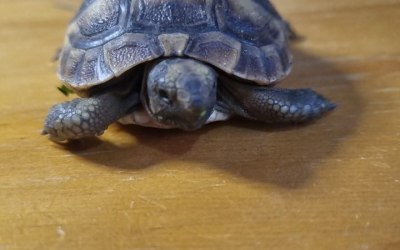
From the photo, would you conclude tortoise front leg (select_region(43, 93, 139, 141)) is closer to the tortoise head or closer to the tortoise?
the tortoise

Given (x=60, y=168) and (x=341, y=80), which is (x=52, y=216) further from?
(x=341, y=80)

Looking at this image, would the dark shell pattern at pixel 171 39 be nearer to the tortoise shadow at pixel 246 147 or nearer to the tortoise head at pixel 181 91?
the tortoise head at pixel 181 91

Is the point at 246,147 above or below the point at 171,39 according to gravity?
below

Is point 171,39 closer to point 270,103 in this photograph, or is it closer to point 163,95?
point 163,95

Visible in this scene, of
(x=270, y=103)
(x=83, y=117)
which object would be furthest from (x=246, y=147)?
(x=83, y=117)

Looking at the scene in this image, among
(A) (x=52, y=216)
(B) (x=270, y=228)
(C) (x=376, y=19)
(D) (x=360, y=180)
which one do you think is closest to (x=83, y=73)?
(A) (x=52, y=216)

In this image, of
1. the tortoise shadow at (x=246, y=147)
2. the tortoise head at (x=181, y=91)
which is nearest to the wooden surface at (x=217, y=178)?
the tortoise shadow at (x=246, y=147)

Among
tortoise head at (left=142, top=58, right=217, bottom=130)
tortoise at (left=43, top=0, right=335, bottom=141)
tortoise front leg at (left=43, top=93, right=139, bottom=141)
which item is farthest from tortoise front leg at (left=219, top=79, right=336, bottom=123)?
tortoise front leg at (left=43, top=93, right=139, bottom=141)

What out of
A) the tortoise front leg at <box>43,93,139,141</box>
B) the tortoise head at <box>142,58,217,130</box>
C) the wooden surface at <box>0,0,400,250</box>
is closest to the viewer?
the wooden surface at <box>0,0,400,250</box>
